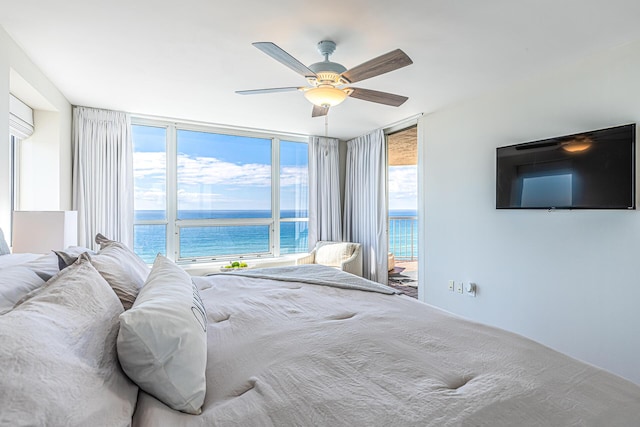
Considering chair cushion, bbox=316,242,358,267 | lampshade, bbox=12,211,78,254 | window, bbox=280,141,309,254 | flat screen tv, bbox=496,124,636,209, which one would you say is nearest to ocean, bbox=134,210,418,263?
window, bbox=280,141,309,254

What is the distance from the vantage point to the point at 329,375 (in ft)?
3.34

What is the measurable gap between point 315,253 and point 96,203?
285 cm

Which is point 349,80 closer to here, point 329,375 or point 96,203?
point 329,375

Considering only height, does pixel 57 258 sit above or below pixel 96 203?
below

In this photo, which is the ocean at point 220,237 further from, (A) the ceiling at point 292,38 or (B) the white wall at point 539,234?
(B) the white wall at point 539,234

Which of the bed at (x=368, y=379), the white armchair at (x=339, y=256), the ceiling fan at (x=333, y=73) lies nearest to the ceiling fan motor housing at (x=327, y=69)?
the ceiling fan at (x=333, y=73)

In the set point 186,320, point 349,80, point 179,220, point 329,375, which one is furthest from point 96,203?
point 329,375

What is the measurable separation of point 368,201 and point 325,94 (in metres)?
2.81

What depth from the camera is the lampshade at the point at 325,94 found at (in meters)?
2.23

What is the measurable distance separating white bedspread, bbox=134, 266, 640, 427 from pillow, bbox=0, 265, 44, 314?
1.70 feet

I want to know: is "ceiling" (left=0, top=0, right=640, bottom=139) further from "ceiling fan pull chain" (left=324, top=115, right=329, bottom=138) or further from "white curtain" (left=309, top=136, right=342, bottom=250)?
"white curtain" (left=309, top=136, right=342, bottom=250)

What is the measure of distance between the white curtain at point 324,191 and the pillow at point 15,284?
4.10 m

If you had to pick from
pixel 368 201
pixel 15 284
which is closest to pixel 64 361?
pixel 15 284

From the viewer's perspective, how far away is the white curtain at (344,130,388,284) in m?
4.64
